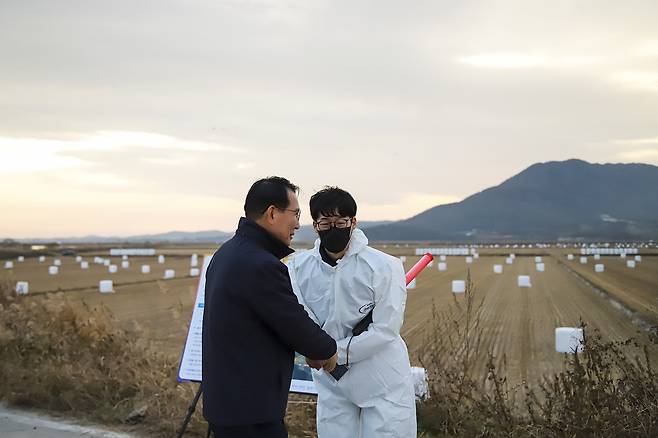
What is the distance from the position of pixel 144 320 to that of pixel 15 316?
35.4 feet

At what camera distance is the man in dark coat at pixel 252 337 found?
299 cm

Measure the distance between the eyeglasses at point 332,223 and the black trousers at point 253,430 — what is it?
104cm

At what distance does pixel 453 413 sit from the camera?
584cm

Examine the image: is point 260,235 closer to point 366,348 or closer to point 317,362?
point 317,362

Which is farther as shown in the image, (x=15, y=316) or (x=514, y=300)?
(x=514, y=300)

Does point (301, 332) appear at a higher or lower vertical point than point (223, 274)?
lower

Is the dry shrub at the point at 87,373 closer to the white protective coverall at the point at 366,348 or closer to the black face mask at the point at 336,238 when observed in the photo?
the white protective coverall at the point at 366,348

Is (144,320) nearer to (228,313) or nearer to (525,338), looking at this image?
(525,338)

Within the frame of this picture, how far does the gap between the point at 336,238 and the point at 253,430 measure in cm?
107

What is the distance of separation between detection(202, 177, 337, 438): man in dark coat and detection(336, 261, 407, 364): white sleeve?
0.78 feet

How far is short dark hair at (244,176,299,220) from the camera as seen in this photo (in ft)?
10.6

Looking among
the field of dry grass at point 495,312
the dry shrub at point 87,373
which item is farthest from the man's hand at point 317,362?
the dry shrub at point 87,373

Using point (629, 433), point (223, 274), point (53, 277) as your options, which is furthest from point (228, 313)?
point (53, 277)

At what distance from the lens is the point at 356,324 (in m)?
3.52
